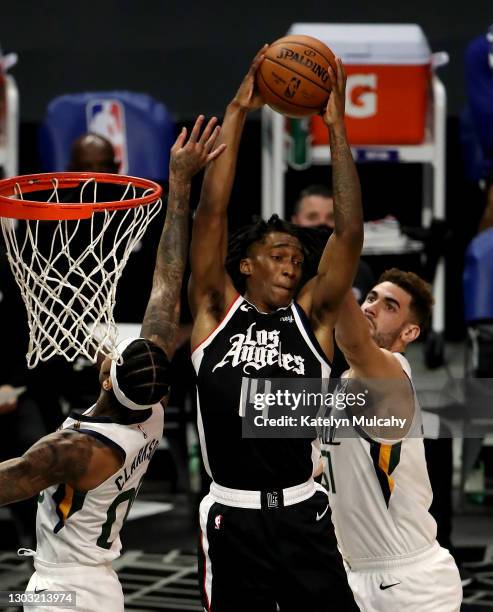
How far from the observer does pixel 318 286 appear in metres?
4.52

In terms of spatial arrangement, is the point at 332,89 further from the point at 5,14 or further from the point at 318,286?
the point at 5,14

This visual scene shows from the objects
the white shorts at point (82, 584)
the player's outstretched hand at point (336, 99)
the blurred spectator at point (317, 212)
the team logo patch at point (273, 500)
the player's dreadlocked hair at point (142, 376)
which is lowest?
the white shorts at point (82, 584)

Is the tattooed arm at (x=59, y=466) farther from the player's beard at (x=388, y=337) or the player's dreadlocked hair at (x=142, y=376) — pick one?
the player's beard at (x=388, y=337)

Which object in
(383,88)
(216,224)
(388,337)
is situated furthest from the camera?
(383,88)

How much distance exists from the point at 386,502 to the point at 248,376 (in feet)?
2.53

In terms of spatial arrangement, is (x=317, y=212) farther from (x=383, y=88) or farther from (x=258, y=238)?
(x=258, y=238)

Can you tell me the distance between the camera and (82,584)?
4188mm

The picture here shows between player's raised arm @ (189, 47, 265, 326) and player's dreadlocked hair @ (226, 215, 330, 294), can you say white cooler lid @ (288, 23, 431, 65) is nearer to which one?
player's dreadlocked hair @ (226, 215, 330, 294)

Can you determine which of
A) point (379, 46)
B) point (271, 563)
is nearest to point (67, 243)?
point (271, 563)

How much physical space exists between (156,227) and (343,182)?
294 centimetres

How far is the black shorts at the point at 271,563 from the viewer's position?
14.0 ft

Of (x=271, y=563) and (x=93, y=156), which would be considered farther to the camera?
(x=93, y=156)

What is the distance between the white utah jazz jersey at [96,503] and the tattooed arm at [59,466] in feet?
0.14

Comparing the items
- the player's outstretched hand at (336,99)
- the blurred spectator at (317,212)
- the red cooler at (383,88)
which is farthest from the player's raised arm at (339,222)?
the red cooler at (383,88)
